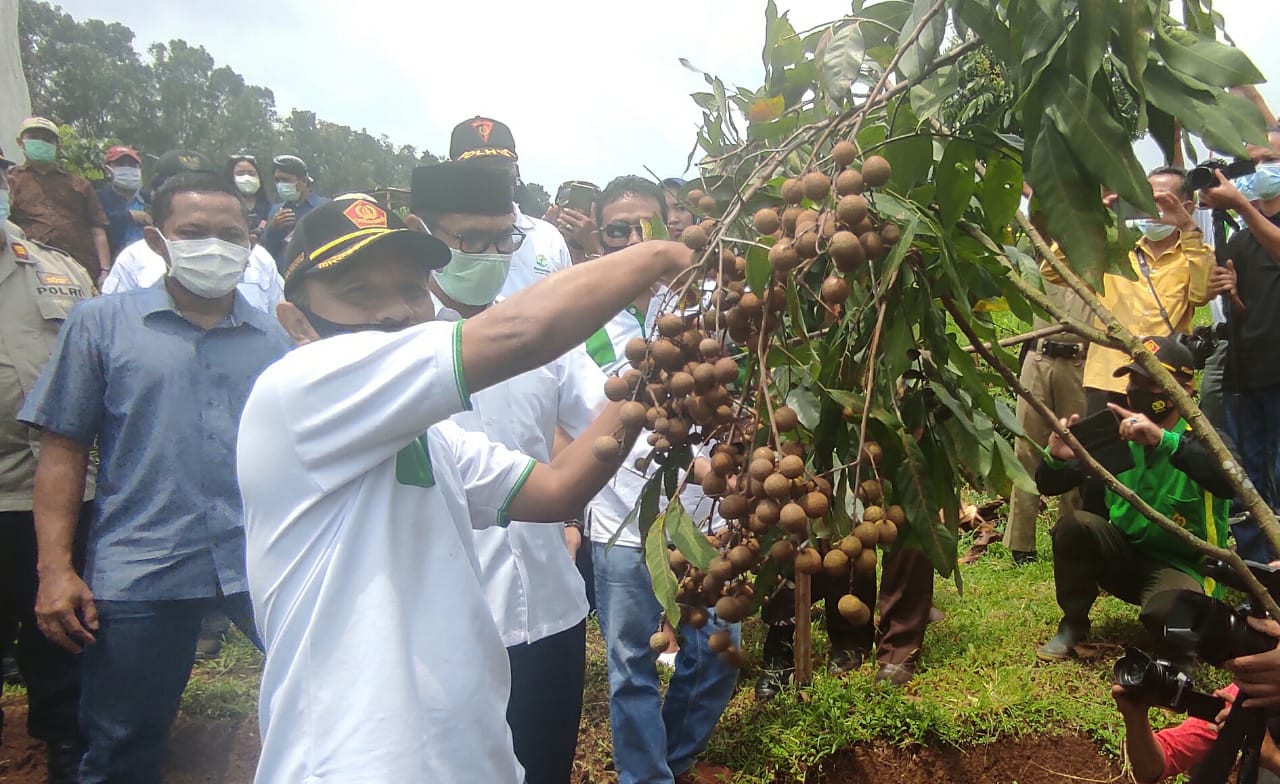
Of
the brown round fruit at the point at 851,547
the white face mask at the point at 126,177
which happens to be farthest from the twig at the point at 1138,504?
the white face mask at the point at 126,177

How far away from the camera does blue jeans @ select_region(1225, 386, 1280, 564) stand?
3969 millimetres

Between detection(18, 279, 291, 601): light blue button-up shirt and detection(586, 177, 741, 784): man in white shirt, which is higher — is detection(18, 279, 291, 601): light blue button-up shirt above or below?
above

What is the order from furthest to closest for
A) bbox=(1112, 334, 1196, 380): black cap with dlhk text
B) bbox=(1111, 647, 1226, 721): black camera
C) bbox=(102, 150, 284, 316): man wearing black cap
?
1. bbox=(102, 150, 284, 316): man wearing black cap
2. bbox=(1112, 334, 1196, 380): black cap with dlhk text
3. bbox=(1111, 647, 1226, 721): black camera

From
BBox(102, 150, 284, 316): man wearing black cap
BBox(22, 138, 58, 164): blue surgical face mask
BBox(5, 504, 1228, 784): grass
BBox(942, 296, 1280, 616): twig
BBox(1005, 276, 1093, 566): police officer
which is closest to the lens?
BBox(942, 296, 1280, 616): twig

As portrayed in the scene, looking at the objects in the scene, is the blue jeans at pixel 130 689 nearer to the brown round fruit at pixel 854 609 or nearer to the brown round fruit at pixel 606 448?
the brown round fruit at pixel 606 448

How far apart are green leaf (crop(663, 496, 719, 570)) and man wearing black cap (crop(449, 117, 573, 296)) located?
1.85 meters

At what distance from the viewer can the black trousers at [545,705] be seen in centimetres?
239

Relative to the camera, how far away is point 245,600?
2.75 metres

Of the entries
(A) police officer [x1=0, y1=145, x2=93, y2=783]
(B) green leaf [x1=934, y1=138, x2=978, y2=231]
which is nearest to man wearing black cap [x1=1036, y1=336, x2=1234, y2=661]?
(B) green leaf [x1=934, y1=138, x2=978, y2=231]

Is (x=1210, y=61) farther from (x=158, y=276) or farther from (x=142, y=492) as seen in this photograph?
(x=158, y=276)

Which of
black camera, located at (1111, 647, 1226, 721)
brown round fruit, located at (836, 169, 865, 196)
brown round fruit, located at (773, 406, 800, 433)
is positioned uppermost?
brown round fruit, located at (836, 169, 865, 196)

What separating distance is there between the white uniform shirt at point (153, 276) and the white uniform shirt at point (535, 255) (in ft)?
4.22

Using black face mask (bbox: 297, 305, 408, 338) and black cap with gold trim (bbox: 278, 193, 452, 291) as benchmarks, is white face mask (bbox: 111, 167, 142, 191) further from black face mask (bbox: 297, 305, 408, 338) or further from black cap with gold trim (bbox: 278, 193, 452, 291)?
black face mask (bbox: 297, 305, 408, 338)

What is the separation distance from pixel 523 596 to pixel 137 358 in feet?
4.22
